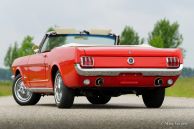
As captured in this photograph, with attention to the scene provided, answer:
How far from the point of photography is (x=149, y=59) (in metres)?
11.3

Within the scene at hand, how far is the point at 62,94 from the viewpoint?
37.6ft

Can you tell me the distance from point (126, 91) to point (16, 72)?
358 cm

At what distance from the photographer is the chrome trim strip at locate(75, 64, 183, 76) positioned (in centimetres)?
1089

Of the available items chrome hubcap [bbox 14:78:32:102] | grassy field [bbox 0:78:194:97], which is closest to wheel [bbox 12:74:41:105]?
chrome hubcap [bbox 14:78:32:102]

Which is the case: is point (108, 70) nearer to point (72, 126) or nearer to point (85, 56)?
point (85, 56)

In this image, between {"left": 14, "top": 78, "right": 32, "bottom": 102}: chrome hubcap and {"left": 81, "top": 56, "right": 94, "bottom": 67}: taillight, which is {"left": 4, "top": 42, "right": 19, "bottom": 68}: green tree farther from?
{"left": 81, "top": 56, "right": 94, "bottom": 67}: taillight

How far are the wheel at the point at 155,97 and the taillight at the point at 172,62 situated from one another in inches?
34.3

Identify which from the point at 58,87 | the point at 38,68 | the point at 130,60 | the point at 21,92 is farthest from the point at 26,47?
the point at 130,60

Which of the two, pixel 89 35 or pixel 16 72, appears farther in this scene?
pixel 16 72

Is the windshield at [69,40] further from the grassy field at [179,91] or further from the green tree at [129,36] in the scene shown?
the green tree at [129,36]

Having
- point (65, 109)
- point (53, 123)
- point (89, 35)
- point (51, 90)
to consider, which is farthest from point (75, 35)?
point (53, 123)

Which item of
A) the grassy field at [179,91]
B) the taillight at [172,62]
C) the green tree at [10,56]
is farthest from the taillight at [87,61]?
the green tree at [10,56]

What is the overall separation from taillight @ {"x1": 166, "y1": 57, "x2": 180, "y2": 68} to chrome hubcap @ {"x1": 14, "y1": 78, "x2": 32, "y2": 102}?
3.82 meters

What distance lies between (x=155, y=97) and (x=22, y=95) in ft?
11.0
